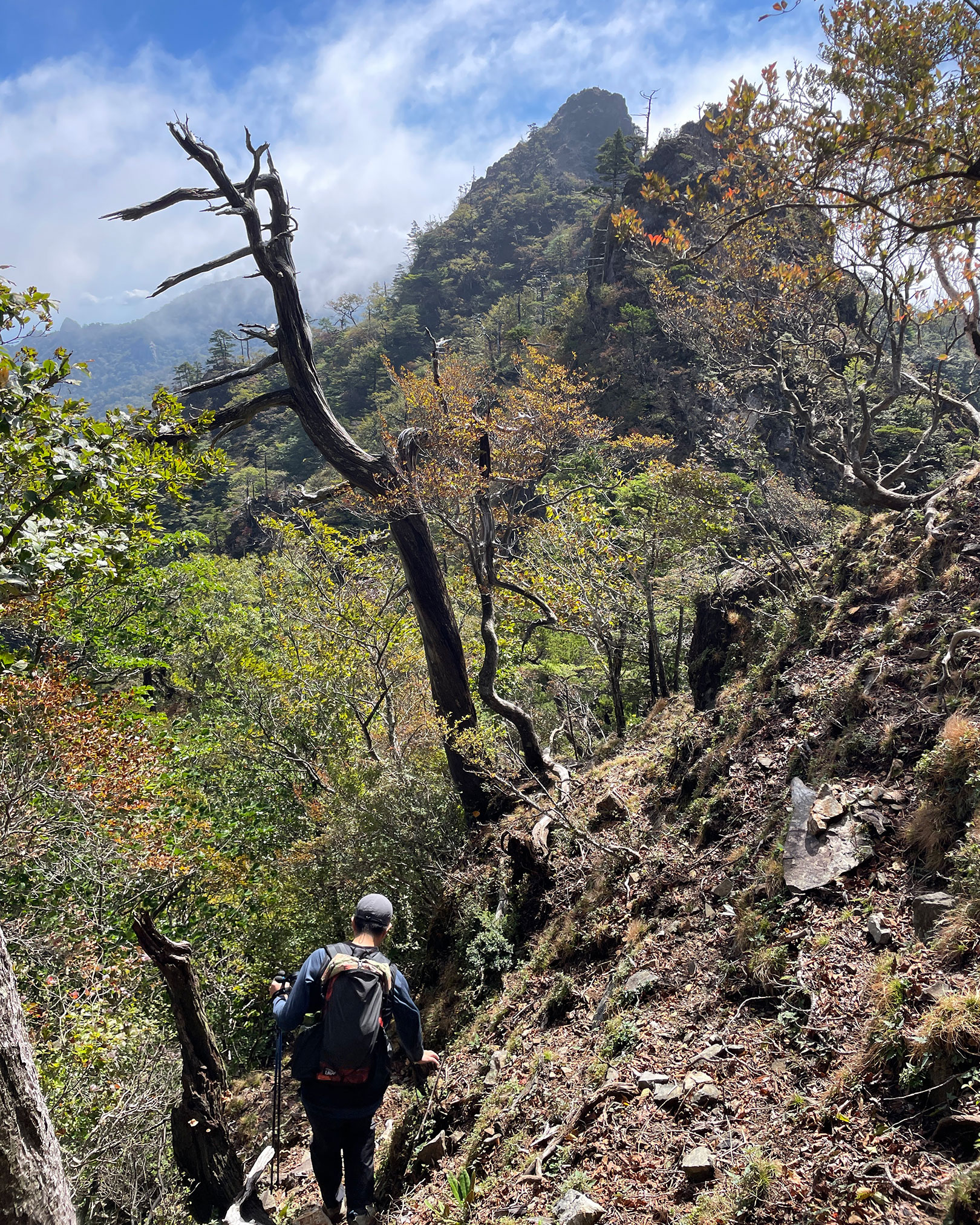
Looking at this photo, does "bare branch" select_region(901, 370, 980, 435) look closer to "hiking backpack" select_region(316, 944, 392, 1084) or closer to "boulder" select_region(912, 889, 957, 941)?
"boulder" select_region(912, 889, 957, 941)

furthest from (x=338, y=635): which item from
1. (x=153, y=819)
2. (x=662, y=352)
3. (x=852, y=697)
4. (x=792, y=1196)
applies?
(x=662, y=352)

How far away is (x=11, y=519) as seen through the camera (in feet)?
12.0

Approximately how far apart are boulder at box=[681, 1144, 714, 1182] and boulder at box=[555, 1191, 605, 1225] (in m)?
0.39

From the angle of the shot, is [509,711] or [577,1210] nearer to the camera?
[577,1210]

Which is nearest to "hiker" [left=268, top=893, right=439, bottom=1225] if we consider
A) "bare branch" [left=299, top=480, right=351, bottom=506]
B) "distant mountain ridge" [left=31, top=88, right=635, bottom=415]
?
"bare branch" [left=299, top=480, right=351, bottom=506]

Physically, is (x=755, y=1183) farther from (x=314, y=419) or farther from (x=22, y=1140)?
(x=314, y=419)

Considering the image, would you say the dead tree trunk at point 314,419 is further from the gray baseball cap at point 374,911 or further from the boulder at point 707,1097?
the boulder at point 707,1097

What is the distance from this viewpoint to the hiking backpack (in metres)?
3.23

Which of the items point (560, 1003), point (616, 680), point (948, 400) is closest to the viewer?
point (560, 1003)

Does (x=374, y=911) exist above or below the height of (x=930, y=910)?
above

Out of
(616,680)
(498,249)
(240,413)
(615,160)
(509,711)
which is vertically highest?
(498,249)

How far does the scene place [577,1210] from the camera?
256 centimetres

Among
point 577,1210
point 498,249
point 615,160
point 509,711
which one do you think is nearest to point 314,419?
point 509,711

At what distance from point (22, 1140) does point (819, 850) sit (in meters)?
3.99
